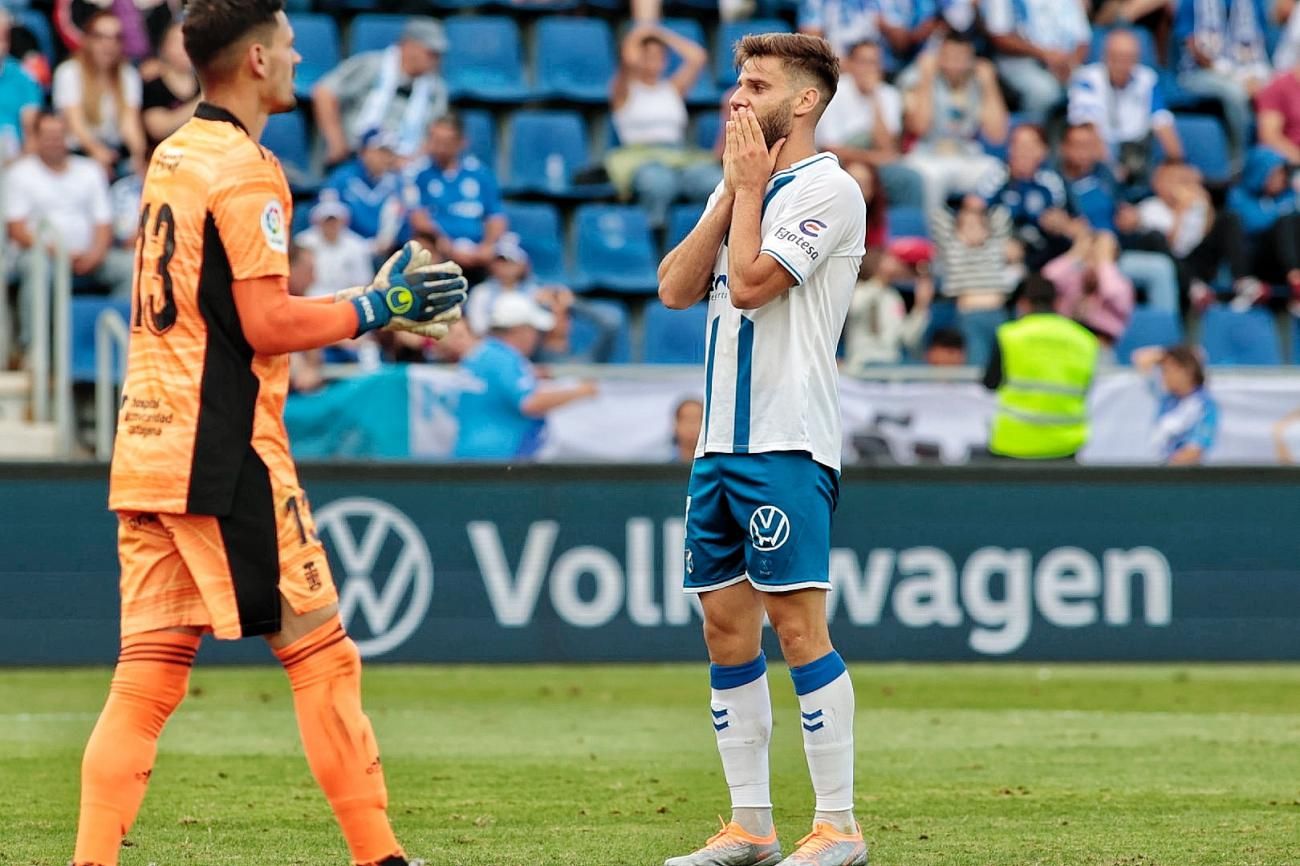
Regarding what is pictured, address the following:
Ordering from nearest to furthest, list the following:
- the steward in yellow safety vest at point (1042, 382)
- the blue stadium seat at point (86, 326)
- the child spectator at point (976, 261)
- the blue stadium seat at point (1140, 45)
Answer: the steward in yellow safety vest at point (1042, 382)
the blue stadium seat at point (86, 326)
the child spectator at point (976, 261)
the blue stadium seat at point (1140, 45)

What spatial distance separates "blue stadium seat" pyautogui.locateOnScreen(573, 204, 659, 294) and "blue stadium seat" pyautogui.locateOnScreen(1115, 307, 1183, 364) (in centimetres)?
363

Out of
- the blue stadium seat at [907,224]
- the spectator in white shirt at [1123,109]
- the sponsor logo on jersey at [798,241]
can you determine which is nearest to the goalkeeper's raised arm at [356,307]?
the sponsor logo on jersey at [798,241]

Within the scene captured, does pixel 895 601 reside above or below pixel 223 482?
below

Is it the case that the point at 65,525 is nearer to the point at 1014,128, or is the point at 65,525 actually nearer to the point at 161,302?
the point at 161,302

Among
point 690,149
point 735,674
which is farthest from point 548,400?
point 735,674

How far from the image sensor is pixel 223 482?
4.96 meters

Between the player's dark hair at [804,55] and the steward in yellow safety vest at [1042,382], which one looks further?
the steward in yellow safety vest at [1042,382]

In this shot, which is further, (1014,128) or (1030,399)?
(1014,128)

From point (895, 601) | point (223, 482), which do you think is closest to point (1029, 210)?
point (895, 601)

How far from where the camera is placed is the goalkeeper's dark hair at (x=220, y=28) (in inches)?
198

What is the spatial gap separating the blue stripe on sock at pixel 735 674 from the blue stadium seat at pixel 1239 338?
1088 centimetres

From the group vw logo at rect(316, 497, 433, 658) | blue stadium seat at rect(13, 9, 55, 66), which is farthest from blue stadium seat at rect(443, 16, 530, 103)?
vw logo at rect(316, 497, 433, 658)

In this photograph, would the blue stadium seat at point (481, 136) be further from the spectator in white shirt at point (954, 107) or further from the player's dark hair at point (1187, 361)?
the player's dark hair at point (1187, 361)

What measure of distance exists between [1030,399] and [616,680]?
11.3 ft
